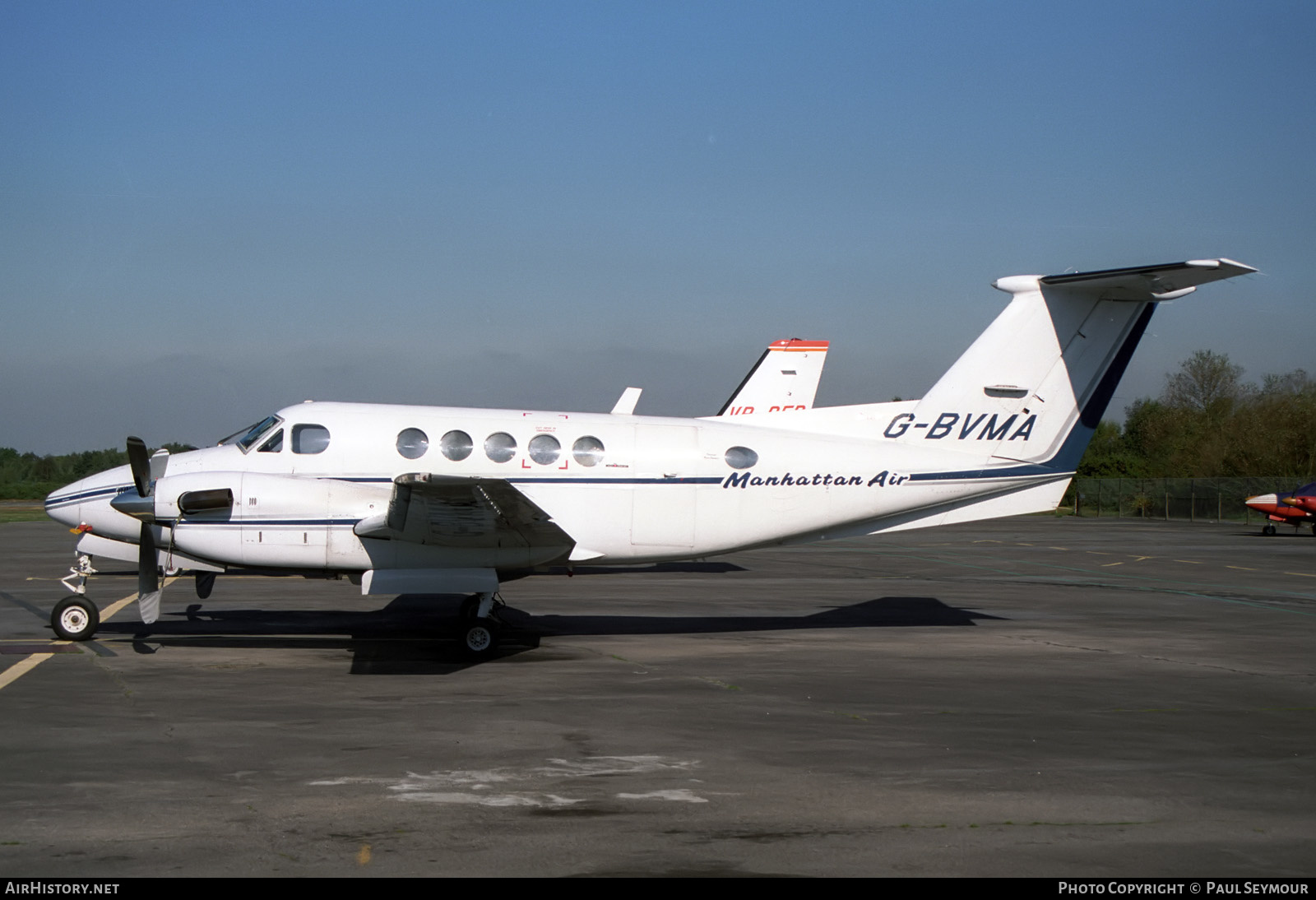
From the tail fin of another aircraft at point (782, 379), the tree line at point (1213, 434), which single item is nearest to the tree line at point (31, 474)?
the tail fin of another aircraft at point (782, 379)

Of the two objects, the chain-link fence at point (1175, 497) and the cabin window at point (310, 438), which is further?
the chain-link fence at point (1175, 497)

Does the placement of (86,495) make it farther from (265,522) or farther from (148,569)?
(265,522)

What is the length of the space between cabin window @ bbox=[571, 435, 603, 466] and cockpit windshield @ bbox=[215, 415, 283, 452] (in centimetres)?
360

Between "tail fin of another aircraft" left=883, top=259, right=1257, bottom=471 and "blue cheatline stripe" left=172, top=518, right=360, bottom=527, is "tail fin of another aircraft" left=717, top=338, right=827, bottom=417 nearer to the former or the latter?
"tail fin of another aircraft" left=883, top=259, right=1257, bottom=471

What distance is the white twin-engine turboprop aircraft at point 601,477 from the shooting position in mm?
12109

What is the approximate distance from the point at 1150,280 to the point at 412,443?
9.09 metres

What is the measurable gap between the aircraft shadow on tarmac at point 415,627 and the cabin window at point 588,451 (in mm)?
2309

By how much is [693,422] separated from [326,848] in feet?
29.7

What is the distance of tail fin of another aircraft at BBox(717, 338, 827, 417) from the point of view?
93.0 feet

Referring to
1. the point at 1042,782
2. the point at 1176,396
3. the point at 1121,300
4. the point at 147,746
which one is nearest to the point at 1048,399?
the point at 1121,300

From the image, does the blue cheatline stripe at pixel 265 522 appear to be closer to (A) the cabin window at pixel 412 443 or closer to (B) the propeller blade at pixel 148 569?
→ (B) the propeller blade at pixel 148 569

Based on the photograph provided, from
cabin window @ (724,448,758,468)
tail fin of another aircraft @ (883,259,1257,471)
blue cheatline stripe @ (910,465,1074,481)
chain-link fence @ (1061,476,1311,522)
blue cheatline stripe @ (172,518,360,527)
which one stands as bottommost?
chain-link fence @ (1061,476,1311,522)

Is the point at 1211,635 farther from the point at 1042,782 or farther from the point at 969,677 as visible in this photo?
the point at 1042,782

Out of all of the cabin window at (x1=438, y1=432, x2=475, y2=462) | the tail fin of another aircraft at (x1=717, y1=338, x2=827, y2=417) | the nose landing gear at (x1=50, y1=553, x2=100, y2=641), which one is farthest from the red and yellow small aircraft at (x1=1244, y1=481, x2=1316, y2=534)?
the nose landing gear at (x1=50, y1=553, x2=100, y2=641)
